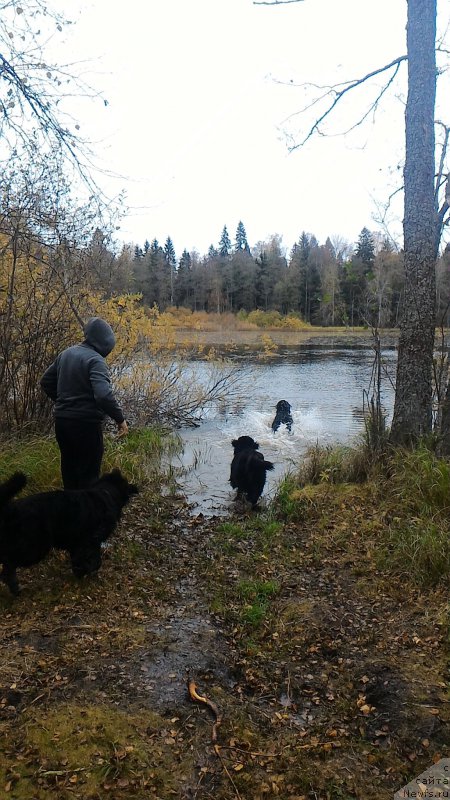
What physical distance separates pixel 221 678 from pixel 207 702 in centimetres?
34

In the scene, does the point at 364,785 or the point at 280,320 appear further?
the point at 280,320

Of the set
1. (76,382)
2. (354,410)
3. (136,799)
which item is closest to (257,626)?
(136,799)

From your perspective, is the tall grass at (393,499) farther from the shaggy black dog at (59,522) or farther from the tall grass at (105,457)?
the shaggy black dog at (59,522)

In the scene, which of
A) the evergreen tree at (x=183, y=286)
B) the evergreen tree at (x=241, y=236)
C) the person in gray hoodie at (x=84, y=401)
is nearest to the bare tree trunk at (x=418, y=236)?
the person in gray hoodie at (x=84, y=401)

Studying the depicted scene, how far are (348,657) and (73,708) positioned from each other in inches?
71.5

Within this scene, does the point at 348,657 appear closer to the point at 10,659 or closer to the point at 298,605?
the point at 298,605

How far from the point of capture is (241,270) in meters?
65.0

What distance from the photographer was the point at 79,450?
15.8 feet

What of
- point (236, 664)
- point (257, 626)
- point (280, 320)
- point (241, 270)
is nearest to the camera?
point (236, 664)

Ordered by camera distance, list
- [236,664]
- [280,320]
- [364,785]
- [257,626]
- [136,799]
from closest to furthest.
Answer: [136,799]
[364,785]
[236,664]
[257,626]
[280,320]

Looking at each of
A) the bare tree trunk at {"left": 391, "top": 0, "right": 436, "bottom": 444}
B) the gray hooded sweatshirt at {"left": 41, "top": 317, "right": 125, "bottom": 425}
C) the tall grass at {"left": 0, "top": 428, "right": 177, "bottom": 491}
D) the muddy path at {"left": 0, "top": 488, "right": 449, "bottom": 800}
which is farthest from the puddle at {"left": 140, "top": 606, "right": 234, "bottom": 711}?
the bare tree trunk at {"left": 391, "top": 0, "right": 436, "bottom": 444}

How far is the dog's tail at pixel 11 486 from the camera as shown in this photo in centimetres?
361

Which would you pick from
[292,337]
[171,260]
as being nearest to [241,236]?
[171,260]

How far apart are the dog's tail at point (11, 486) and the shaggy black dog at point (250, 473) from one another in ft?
12.0
